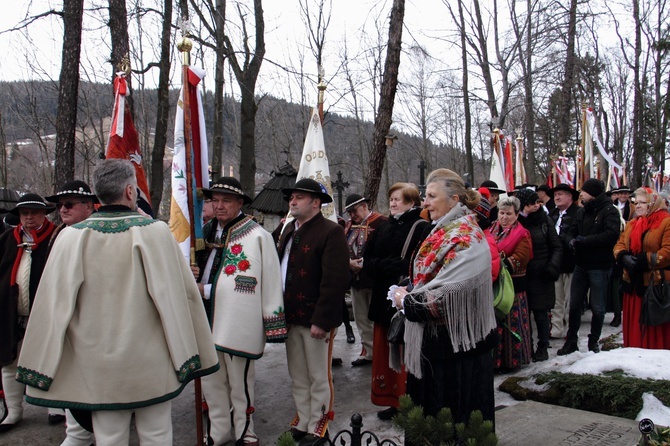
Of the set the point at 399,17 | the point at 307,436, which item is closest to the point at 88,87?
the point at 399,17

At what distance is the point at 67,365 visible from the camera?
2.71m

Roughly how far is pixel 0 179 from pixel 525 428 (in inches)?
951

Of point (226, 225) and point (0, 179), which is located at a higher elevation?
point (0, 179)

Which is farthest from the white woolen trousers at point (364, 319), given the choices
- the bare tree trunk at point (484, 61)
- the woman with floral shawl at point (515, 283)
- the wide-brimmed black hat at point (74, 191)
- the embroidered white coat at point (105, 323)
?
the bare tree trunk at point (484, 61)

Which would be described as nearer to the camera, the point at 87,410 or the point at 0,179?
the point at 87,410

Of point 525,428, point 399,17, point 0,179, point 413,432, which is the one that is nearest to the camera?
point 413,432

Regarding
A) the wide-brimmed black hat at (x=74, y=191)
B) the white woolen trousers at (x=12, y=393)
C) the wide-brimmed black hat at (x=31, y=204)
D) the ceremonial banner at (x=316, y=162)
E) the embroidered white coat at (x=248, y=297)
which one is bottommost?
the white woolen trousers at (x=12, y=393)

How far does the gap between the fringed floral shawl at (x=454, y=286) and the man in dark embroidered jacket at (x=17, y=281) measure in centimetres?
355

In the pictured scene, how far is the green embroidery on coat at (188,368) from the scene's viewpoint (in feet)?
9.43

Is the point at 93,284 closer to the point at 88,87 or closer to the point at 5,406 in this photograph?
the point at 5,406

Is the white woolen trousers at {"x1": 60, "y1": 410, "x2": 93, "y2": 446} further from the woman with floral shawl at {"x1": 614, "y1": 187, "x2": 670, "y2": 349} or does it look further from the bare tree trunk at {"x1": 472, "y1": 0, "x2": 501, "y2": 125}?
the bare tree trunk at {"x1": 472, "y1": 0, "x2": 501, "y2": 125}

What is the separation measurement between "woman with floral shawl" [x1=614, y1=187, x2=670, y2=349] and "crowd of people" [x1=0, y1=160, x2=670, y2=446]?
0.07ft

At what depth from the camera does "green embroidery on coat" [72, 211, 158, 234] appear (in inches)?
110

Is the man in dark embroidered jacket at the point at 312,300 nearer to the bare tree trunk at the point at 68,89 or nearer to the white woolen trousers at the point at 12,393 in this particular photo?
the white woolen trousers at the point at 12,393
